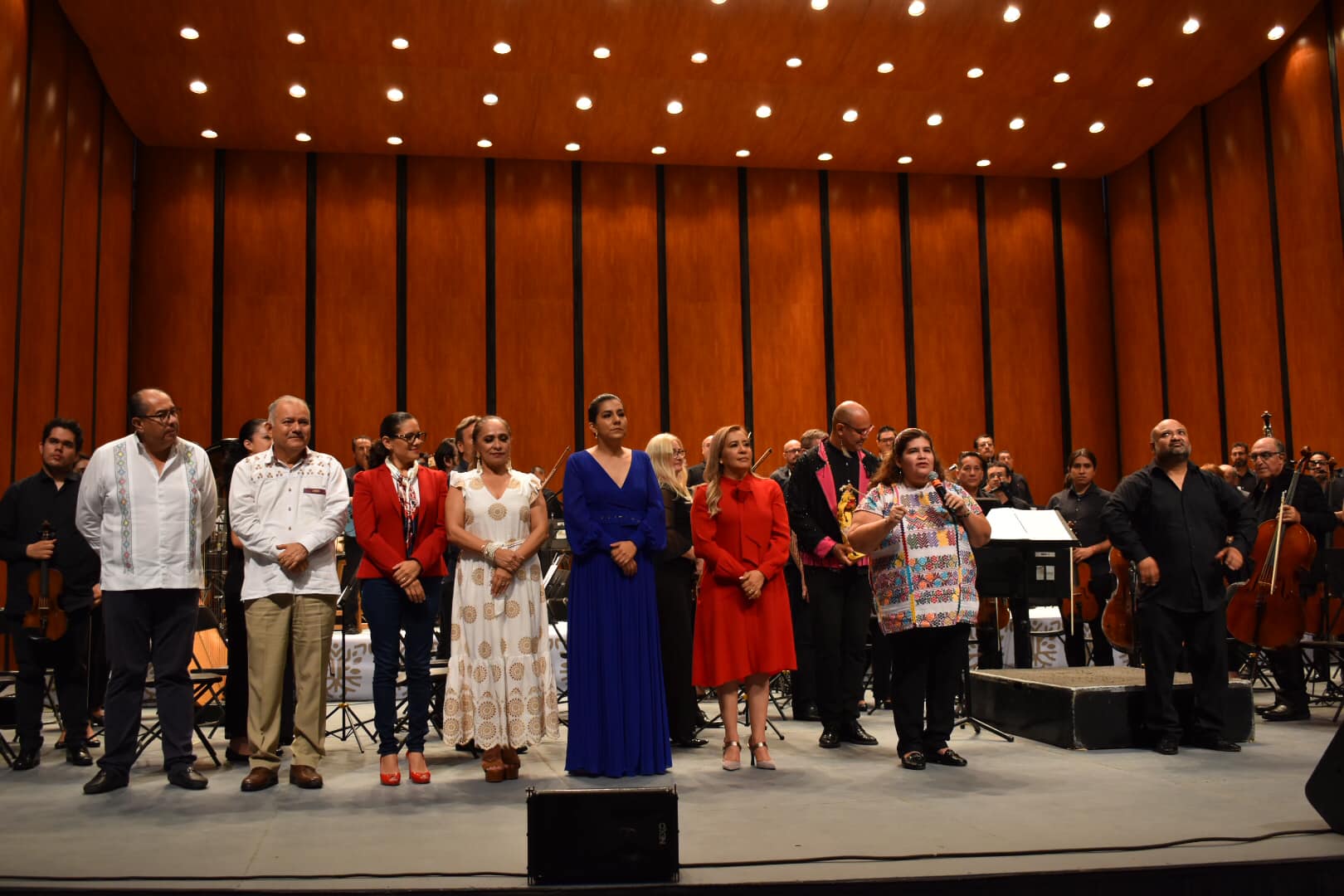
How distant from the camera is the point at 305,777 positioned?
4.25 meters

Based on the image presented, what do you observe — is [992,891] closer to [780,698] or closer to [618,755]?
[618,755]

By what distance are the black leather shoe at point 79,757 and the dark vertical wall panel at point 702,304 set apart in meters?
7.46

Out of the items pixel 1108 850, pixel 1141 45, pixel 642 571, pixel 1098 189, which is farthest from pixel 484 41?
pixel 1108 850

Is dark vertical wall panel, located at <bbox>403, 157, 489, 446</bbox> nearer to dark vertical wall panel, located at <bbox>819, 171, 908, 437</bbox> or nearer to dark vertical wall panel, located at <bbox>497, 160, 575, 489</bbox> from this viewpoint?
dark vertical wall panel, located at <bbox>497, 160, 575, 489</bbox>

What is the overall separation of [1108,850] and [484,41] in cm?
830

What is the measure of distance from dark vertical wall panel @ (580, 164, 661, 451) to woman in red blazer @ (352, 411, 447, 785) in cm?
699

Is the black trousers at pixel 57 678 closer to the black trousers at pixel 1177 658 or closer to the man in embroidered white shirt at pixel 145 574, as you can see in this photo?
the man in embroidered white shirt at pixel 145 574

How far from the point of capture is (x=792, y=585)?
245 inches

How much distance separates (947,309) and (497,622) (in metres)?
8.96

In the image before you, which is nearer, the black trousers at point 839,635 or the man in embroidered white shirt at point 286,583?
the man in embroidered white shirt at point 286,583

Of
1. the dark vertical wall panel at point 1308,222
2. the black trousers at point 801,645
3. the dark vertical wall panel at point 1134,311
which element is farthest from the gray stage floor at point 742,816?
the dark vertical wall panel at point 1134,311

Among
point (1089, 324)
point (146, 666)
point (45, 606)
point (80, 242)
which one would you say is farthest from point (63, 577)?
point (1089, 324)

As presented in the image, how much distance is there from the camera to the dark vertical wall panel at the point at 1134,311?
11.9 meters

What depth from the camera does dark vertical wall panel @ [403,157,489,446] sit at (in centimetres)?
1140
